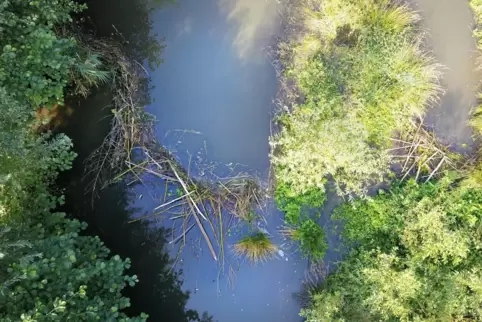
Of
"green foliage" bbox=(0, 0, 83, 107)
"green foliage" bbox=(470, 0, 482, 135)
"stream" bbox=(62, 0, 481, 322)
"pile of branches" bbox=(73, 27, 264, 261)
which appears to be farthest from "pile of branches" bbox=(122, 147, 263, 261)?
"green foliage" bbox=(470, 0, 482, 135)

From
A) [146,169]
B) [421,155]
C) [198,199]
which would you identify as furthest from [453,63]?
[146,169]

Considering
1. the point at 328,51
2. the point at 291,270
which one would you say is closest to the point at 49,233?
the point at 291,270

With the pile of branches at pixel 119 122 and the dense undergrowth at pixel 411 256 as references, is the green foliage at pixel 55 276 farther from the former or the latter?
the dense undergrowth at pixel 411 256

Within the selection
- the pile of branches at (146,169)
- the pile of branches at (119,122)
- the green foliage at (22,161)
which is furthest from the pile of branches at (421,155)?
the green foliage at (22,161)

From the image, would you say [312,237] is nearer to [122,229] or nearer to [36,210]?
[122,229]

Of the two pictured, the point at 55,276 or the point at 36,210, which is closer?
→ the point at 55,276

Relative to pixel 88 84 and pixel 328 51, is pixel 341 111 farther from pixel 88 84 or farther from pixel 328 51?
pixel 88 84
